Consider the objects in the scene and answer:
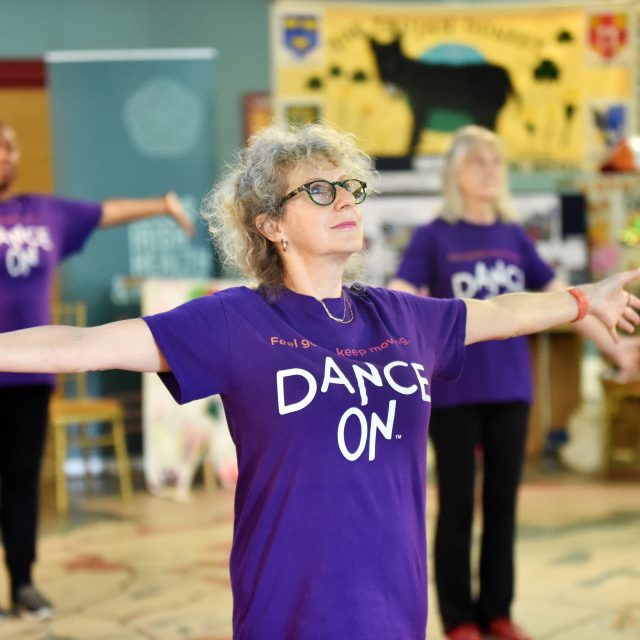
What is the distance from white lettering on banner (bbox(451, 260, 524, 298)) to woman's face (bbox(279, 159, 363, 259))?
128cm

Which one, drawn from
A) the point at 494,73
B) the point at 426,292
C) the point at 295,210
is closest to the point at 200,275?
the point at 494,73

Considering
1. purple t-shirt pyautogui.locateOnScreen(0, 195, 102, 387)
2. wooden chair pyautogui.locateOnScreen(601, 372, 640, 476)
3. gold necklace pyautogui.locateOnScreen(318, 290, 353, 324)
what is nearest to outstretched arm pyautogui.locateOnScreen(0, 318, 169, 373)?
gold necklace pyautogui.locateOnScreen(318, 290, 353, 324)

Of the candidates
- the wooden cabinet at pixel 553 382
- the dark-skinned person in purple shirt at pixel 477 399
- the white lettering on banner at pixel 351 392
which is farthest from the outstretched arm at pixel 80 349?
the wooden cabinet at pixel 553 382

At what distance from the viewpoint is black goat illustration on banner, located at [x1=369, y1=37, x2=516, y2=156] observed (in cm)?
609

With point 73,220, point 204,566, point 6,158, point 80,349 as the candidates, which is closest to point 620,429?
point 204,566

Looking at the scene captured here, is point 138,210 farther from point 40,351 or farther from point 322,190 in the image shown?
point 40,351

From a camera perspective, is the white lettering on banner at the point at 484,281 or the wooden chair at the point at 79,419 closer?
the white lettering on banner at the point at 484,281

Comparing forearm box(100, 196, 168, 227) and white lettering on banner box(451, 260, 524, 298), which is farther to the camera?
forearm box(100, 196, 168, 227)

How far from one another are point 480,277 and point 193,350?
5.14 feet

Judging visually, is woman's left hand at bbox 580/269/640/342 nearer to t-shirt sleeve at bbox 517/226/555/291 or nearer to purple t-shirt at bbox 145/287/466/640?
purple t-shirt at bbox 145/287/466/640

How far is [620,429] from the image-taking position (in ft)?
20.7

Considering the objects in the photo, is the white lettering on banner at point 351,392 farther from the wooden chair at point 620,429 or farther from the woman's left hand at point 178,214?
the wooden chair at point 620,429

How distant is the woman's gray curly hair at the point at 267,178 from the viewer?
1.94m

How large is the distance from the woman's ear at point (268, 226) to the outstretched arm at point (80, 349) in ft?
1.07
